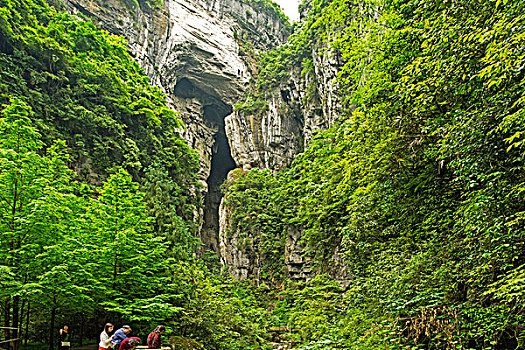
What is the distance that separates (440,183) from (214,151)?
985 inches

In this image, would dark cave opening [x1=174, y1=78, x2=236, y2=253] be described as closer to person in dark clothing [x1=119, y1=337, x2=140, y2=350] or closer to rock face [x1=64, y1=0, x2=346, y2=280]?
rock face [x1=64, y1=0, x2=346, y2=280]

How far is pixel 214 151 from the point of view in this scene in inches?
1129

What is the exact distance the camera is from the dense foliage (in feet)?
10.2

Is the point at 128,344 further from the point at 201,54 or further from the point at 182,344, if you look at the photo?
the point at 201,54

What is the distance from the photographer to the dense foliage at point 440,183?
3115mm

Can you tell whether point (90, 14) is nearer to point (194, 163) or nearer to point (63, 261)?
point (194, 163)

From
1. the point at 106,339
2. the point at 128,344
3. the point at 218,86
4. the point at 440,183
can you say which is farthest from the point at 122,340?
the point at 218,86

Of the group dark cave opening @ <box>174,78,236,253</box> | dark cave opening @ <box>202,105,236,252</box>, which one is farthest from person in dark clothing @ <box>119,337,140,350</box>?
dark cave opening @ <box>202,105,236,252</box>

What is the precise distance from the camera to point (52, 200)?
6582 mm

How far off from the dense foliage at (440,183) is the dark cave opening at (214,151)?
1910 cm

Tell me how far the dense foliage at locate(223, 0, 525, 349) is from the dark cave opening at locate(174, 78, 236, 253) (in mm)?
19100

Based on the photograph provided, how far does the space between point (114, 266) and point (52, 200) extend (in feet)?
Answer: 7.49

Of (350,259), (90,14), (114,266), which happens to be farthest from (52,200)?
(90,14)

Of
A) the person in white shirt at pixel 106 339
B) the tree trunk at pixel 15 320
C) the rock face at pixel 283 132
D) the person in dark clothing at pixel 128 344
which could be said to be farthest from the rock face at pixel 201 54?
the person in dark clothing at pixel 128 344
